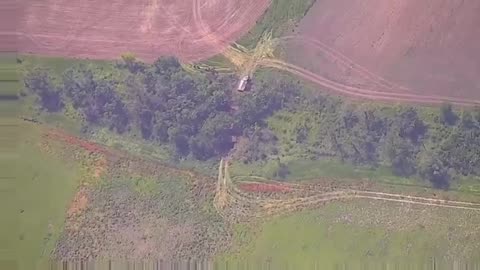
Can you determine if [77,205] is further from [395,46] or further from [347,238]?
[395,46]

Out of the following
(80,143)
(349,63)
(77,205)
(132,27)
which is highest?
(132,27)

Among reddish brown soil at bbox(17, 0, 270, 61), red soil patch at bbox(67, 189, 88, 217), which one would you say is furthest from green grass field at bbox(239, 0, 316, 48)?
red soil patch at bbox(67, 189, 88, 217)

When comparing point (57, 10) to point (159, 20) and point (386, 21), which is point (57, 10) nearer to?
point (159, 20)

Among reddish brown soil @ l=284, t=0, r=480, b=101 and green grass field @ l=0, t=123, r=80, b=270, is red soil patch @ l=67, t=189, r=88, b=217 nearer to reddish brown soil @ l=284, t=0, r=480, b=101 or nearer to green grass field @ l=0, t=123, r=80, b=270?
green grass field @ l=0, t=123, r=80, b=270

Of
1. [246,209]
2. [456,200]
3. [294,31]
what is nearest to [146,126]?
[246,209]

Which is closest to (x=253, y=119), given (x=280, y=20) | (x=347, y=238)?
(x=280, y=20)

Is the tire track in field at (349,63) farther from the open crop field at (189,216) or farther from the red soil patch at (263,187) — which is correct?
the red soil patch at (263,187)
